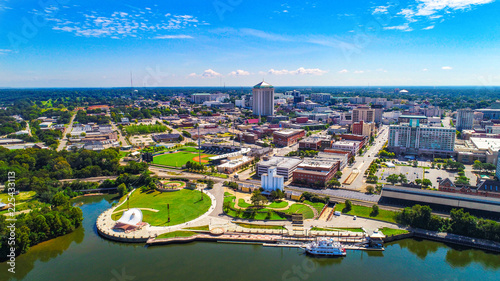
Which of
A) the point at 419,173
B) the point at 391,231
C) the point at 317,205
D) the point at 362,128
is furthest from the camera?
the point at 362,128

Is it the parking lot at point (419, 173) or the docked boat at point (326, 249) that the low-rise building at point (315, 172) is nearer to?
the parking lot at point (419, 173)

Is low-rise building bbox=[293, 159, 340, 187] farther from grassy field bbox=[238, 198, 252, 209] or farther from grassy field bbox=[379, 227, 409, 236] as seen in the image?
grassy field bbox=[379, 227, 409, 236]

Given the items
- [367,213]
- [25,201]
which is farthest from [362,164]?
[25,201]

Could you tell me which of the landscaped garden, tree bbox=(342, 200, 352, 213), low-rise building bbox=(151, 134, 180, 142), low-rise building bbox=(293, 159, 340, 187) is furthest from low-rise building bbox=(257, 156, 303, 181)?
low-rise building bbox=(151, 134, 180, 142)

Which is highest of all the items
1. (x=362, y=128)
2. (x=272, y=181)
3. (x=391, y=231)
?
(x=362, y=128)

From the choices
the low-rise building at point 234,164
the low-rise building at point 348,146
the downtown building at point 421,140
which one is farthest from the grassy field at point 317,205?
the downtown building at point 421,140

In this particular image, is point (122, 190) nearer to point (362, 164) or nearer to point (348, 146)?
point (362, 164)
